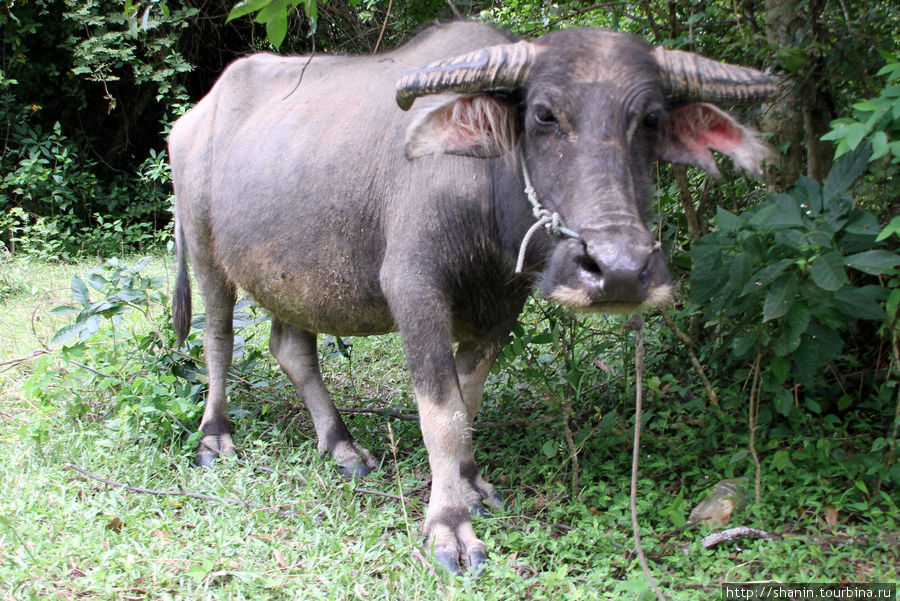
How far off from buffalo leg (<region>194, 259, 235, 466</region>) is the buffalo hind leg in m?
0.28

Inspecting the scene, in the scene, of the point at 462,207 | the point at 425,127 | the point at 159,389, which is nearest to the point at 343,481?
the point at 159,389

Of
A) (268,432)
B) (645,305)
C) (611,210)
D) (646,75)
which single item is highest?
(646,75)

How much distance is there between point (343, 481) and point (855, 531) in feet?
6.72

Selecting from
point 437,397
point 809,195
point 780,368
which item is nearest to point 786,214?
point 809,195

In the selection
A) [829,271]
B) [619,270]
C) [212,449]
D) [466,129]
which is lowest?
[212,449]

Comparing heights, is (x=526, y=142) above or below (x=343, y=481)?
above

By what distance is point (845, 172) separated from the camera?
2.75 meters

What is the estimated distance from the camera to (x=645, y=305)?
2.42 metres

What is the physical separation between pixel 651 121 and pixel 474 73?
0.62 m

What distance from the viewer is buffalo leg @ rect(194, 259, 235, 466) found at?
163 inches

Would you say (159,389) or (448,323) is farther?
(159,389)

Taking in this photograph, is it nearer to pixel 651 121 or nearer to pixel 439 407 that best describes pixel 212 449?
pixel 439 407

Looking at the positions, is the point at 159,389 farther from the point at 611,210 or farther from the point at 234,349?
the point at 611,210

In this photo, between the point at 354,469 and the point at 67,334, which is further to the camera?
the point at 67,334
